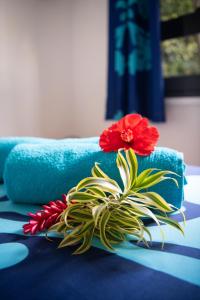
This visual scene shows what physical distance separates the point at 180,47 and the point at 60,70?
39.7 inches

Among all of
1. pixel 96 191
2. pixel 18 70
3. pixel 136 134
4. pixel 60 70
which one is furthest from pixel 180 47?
pixel 96 191

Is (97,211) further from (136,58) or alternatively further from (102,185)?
(136,58)

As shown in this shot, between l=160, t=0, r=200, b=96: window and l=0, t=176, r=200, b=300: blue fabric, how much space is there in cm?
164

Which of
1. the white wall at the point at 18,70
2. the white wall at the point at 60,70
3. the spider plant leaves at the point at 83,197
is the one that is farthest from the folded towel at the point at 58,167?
the white wall at the point at 18,70

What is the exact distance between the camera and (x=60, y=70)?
2.64 metres

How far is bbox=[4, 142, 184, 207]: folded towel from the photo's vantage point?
0.65 m

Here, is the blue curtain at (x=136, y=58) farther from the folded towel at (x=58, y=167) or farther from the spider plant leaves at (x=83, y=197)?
the spider plant leaves at (x=83, y=197)

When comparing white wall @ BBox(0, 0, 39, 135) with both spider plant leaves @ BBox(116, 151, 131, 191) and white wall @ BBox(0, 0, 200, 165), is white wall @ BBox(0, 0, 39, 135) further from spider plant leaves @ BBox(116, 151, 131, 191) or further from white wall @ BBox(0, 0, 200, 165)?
spider plant leaves @ BBox(116, 151, 131, 191)

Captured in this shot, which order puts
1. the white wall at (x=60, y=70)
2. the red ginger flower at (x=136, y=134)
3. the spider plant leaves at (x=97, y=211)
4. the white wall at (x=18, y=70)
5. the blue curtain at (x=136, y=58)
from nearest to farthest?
the spider plant leaves at (x=97, y=211) → the red ginger flower at (x=136, y=134) → the blue curtain at (x=136, y=58) → the white wall at (x=18, y=70) → the white wall at (x=60, y=70)

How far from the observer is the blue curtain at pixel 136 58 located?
200cm

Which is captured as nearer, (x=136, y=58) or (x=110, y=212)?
(x=110, y=212)

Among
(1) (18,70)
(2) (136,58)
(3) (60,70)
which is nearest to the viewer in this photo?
(2) (136,58)

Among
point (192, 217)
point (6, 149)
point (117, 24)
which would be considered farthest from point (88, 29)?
point (192, 217)

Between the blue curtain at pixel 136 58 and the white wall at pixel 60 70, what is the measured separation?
0.70ft
